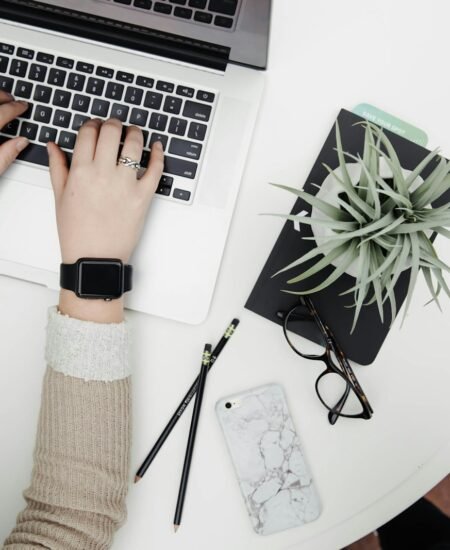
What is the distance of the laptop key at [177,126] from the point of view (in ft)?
1.99

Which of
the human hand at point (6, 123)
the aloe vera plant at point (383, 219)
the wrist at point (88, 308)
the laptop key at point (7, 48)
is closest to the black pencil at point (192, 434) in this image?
the wrist at point (88, 308)

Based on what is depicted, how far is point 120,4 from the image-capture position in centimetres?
55

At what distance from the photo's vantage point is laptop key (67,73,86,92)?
0.61m

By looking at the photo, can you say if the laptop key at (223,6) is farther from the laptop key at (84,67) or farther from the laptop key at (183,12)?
the laptop key at (84,67)

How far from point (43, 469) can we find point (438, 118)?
0.66m

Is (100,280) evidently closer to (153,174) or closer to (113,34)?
(153,174)

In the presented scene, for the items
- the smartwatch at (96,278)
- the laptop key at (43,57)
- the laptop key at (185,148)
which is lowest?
the smartwatch at (96,278)

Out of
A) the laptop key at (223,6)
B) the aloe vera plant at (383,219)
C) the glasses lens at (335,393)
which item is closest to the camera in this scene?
the aloe vera plant at (383,219)

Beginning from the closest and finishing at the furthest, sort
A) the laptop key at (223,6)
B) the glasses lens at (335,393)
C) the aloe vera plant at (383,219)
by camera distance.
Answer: the aloe vera plant at (383,219) < the laptop key at (223,6) < the glasses lens at (335,393)

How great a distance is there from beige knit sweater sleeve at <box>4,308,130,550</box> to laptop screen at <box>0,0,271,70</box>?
353 millimetres

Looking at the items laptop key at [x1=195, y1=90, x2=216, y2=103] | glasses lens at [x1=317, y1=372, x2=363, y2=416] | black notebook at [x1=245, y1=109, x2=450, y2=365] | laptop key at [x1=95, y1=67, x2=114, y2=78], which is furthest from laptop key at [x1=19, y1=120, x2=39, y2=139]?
glasses lens at [x1=317, y1=372, x2=363, y2=416]

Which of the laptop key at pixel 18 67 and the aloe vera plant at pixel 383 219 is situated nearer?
the aloe vera plant at pixel 383 219

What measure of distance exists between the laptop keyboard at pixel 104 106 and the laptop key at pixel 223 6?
95 mm

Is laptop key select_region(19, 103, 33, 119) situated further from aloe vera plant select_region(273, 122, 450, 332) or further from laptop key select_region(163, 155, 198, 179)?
aloe vera plant select_region(273, 122, 450, 332)
